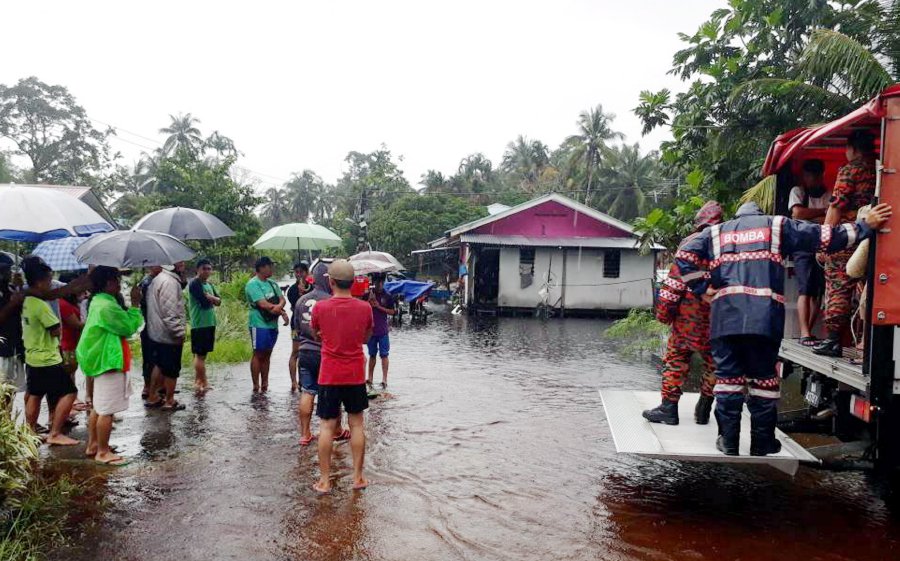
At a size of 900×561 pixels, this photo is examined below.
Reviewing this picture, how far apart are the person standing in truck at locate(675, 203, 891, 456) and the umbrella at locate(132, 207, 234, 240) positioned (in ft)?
19.9

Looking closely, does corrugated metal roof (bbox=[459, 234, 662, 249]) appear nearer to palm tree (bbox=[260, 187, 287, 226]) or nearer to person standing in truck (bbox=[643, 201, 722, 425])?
person standing in truck (bbox=[643, 201, 722, 425])

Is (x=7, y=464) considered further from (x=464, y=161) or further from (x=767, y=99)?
(x=464, y=161)

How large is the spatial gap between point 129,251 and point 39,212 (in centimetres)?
77

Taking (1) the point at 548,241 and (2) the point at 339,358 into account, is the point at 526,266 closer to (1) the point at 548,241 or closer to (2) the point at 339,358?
(1) the point at 548,241

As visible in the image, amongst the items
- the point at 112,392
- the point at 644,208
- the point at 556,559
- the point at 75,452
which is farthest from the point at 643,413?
the point at 644,208

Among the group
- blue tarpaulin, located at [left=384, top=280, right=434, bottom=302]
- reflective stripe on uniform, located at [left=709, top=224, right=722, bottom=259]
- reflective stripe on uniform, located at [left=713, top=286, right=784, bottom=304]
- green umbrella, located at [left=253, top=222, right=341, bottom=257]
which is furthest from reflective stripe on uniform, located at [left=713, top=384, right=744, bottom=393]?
blue tarpaulin, located at [left=384, top=280, right=434, bottom=302]

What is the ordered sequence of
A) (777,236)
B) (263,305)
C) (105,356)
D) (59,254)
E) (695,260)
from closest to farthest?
(777,236)
(695,260)
(105,356)
(263,305)
(59,254)

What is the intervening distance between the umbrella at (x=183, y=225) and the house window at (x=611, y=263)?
16.6 meters

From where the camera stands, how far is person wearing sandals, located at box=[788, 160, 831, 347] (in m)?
5.63

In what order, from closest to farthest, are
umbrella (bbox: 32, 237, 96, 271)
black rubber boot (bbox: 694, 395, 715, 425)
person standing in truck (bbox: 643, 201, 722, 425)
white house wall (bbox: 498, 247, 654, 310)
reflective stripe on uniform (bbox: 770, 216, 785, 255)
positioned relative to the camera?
reflective stripe on uniform (bbox: 770, 216, 785, 255)
person standing in truck (bbox: 643, 201, 722, 425)
black rubber boot (bbox: 694, 395, 715, 425)
umbrella (bbox: 32, 237, 96, 271)
white house wall (bbox: 498, 247, 654, 310)

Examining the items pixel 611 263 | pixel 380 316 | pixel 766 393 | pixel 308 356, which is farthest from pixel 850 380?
pixel 611 263

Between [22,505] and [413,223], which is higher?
[413,223]

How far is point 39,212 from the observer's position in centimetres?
567

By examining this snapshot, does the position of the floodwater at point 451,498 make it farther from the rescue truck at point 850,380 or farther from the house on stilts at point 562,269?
the house on stilts at point 562,269
